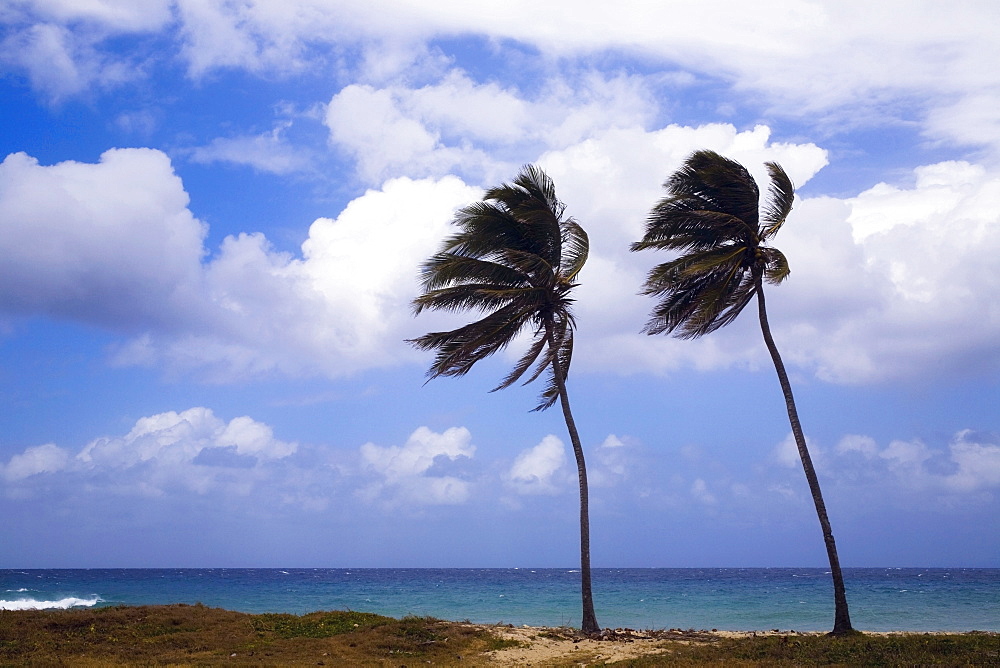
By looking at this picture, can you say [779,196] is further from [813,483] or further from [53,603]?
[53,603]

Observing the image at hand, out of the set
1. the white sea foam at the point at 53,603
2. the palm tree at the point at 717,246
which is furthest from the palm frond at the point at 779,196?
the white sea foam at the point at 53,603

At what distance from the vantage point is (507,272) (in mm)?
20344

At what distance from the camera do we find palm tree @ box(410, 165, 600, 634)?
20.0 m

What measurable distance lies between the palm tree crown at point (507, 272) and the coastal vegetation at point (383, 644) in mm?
6542

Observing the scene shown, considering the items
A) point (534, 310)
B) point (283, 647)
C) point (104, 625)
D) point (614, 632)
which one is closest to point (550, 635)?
point (614, 632)

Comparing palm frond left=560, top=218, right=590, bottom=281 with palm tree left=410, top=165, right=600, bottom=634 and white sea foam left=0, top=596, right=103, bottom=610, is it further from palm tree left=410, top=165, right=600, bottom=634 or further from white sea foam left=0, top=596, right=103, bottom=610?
white sea foam left=0, top=596, right=103, bottom=610

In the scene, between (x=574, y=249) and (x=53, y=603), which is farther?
(x=53, y=603)

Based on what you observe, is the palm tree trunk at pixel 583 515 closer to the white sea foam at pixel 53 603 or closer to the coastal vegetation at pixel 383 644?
the coastal vegetation at pixel 383 644

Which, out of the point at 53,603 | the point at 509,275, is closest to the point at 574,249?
the point at 509,275

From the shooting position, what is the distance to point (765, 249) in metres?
18.7

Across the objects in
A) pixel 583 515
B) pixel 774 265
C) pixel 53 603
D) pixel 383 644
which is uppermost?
pixel 774 265

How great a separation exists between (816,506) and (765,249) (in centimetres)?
612

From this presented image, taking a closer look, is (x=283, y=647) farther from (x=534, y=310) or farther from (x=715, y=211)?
(x=715, y=211)

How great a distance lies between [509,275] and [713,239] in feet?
17.4
